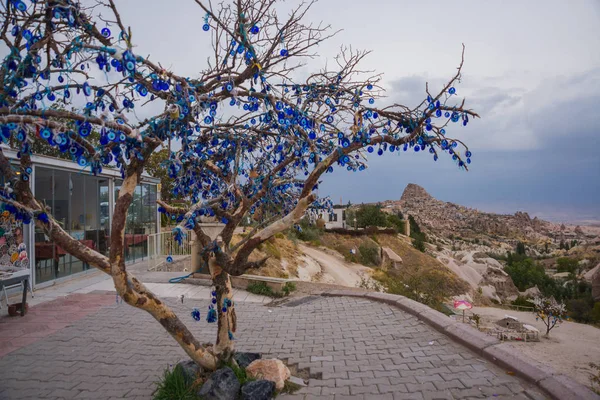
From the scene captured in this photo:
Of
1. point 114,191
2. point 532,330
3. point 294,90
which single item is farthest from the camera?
point 114,191

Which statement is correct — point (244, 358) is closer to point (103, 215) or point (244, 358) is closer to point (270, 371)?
point (270, 371)

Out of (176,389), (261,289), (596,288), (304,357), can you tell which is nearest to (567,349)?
(261,289)

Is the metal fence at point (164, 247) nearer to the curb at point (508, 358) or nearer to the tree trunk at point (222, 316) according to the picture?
the curb at point (508, 358)

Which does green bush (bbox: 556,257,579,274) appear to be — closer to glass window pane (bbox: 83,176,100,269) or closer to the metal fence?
the metal fence

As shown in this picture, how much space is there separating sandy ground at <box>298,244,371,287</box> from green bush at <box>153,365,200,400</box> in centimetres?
1284

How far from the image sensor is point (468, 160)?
479 centimetres

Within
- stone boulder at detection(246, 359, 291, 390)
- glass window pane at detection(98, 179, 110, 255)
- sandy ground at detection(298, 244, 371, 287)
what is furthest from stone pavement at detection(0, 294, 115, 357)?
sandy ground at detection(298, 244, 371, 287)

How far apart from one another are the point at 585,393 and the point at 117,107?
17.2 ft

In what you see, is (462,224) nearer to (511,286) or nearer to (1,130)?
(511,286)

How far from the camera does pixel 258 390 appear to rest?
415 centimetres

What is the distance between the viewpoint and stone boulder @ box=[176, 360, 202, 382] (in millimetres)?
4457

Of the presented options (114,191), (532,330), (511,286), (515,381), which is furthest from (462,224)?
(515,381)

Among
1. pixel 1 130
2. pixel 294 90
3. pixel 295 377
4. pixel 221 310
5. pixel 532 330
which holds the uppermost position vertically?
pixel 294 90

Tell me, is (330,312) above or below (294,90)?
below
